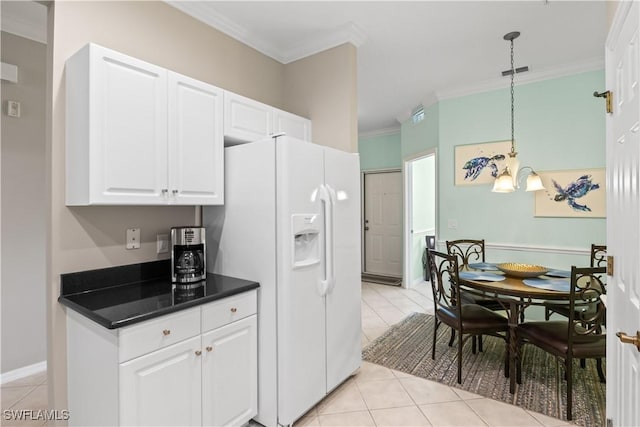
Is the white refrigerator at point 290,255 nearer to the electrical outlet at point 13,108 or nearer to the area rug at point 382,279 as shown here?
the electrical outlet at point 13,108

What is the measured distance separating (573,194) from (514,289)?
6.42 ft

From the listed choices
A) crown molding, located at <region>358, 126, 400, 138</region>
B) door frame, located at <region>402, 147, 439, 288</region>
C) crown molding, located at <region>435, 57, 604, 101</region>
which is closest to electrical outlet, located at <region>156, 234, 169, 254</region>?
crown molding, located at <region>435, 57, 604, 101</region>

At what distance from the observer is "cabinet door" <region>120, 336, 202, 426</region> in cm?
142

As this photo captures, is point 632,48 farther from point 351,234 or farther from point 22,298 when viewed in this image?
point 22,298

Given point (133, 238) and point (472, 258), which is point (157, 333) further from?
point (472, 258)

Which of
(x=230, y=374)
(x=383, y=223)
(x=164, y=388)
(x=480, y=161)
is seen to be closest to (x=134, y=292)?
(x=164, y=388)

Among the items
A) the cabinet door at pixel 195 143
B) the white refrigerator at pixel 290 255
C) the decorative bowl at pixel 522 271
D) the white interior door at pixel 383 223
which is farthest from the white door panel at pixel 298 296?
the white interior door at pixel 383 223

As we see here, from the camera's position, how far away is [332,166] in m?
2.33

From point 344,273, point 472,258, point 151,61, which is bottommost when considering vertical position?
point 472,258

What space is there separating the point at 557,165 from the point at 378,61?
2297mm

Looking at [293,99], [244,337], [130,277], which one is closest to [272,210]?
[244,337]

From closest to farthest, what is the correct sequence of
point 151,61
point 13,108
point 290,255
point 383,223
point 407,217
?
1. point 290,255
2. point 151,61
3. point 13,108
4. point 407,217
5. point 383,223

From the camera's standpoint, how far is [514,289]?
7.70 feet

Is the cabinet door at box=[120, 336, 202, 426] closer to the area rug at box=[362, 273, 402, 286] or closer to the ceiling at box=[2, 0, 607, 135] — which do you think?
the ceiling at box=[2, 0, 607, 135]
